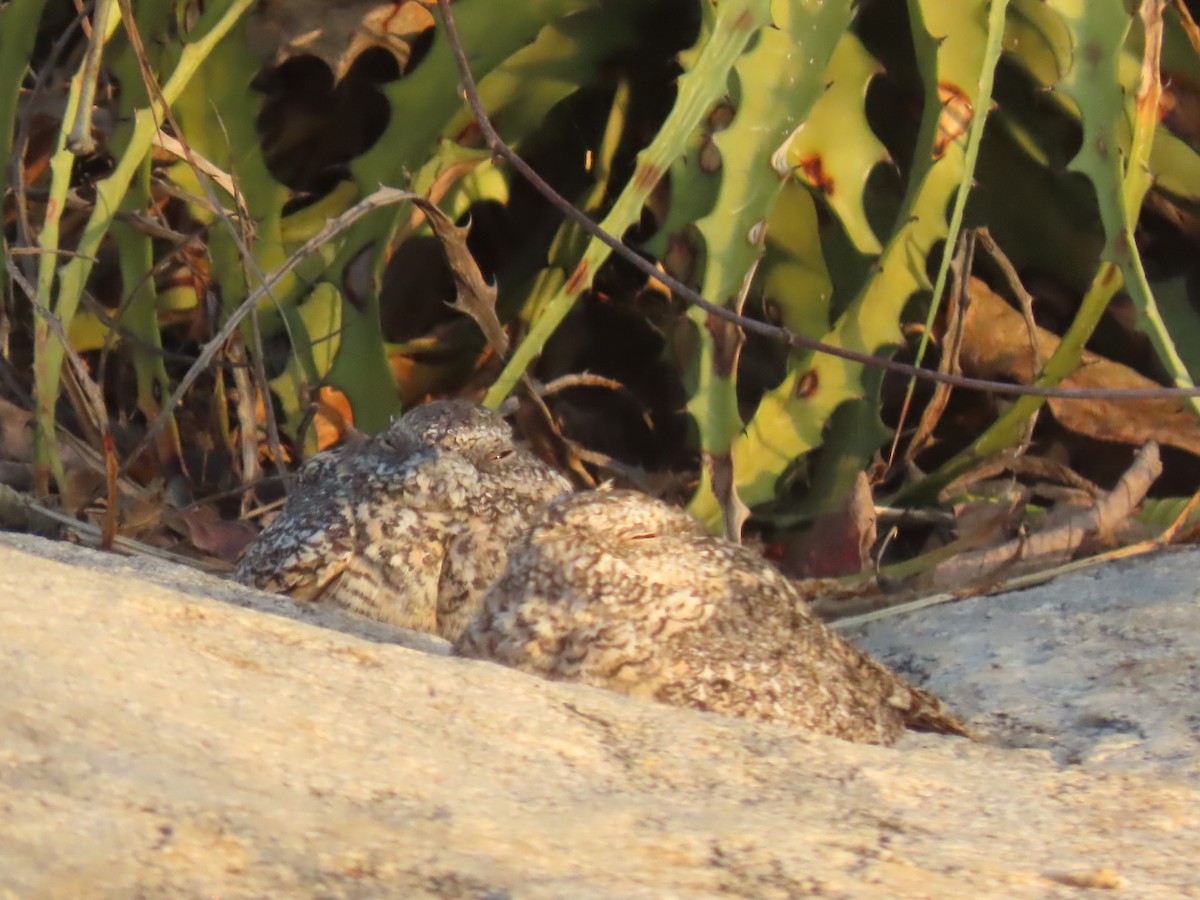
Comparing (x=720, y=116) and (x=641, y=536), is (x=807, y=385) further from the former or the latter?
(x=641, y=536)

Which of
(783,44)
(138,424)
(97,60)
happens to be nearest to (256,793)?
(97,60)

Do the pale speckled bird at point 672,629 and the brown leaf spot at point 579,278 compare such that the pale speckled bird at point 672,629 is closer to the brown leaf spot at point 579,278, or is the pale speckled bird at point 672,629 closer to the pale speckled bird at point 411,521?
the pale speckled bird at point 411,521

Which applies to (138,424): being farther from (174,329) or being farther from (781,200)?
(781,200)

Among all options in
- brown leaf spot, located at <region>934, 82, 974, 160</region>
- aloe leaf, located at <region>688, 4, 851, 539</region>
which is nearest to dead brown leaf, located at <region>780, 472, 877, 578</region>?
aloe leaf, located at <region>688, 4, 851, 539</region>

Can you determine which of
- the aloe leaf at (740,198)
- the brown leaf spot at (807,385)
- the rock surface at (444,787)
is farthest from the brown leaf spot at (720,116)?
the rock surface at (444,787)

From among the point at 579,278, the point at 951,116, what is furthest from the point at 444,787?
the point at 951,116
